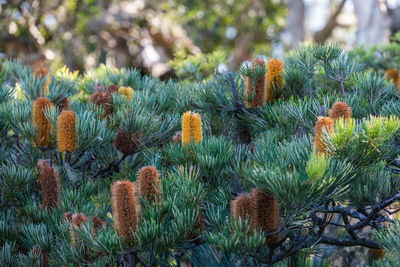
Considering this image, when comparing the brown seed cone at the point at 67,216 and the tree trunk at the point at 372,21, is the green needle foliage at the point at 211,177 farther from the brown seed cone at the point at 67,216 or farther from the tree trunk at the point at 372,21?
→ the tree trunk at the point at 372,21

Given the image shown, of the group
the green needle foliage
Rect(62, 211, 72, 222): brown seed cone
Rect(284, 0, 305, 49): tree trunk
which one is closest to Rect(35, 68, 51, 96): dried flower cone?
the green needle foliage

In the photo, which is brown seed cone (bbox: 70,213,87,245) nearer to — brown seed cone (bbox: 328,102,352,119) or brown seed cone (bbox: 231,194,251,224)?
brown seed cone (bbox: 231,194,251,224)

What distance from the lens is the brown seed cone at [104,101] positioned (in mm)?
1606

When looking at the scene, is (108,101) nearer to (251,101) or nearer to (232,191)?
(251,101)

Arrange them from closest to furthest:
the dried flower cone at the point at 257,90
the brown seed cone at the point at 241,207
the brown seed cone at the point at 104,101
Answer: the brown seed cone at the point at 241,207
the dried flower cone at the point at 257,90
the brown seed cone at the point at 104,101

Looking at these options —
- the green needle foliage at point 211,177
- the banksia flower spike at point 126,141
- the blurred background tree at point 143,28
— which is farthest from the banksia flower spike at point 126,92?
the blurred background tree at point 143,28

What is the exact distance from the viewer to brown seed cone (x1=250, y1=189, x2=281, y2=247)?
3.26 ft

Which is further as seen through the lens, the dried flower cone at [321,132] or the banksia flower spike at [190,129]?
the banksia flower spike at [190,129]

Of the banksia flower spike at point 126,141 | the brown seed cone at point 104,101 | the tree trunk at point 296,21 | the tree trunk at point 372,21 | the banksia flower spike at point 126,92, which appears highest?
the tree trunk at point 296,21

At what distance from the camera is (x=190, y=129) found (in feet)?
4.13

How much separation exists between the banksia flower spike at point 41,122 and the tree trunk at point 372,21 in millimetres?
4325

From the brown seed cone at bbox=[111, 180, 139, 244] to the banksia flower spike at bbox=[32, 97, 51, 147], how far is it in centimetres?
47

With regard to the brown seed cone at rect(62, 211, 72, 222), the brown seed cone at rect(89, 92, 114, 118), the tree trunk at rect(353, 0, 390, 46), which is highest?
the tree trunk at rect(353, 0, 390, 46)

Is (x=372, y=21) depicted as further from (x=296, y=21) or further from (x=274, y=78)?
(x=274, y=78)
